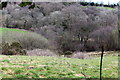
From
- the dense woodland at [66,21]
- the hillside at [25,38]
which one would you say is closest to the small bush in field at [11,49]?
the hillside at [25,38]

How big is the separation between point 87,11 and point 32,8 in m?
5.37

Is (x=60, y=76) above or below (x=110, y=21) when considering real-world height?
above

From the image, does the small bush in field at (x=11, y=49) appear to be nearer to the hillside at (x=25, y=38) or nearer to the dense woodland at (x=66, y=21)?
the hillside at (x=25, y=38)

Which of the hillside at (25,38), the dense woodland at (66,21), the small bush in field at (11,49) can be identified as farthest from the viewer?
the dense woodland at (66,21)

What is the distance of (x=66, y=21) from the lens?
50.7ft

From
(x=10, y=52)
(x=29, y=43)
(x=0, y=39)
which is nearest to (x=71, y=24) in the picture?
(x=29, y=43)

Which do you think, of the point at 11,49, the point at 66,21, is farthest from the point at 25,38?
the point at 66,21

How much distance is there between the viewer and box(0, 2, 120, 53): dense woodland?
43.7ft

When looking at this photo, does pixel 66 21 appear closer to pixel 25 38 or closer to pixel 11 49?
pixel 25 38

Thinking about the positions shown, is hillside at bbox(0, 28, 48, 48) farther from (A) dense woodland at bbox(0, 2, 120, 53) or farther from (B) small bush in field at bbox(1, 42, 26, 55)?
(B) small bush in field at bbox(1, 42, 26, 55)

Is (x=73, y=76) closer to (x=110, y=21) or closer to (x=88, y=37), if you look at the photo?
(x=88, y=37)

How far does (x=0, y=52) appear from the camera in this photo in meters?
7.45

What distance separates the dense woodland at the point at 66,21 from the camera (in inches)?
524

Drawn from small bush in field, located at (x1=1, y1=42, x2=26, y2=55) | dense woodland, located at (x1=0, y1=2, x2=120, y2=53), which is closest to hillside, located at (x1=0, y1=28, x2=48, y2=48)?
dense woodland, located at (x1=0, y1=2, x2=120, y2=53)
